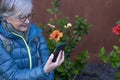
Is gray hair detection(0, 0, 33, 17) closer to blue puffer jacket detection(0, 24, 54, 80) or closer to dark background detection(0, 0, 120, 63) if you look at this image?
blue puffer jacket detection(0, 24, 54, 80)

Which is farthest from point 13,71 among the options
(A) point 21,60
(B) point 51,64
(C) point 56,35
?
(C) point 56,35

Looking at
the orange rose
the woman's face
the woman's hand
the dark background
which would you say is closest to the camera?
the woman's hand

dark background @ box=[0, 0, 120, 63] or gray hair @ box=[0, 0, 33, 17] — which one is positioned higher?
gray hair @ box=[0, 0, 33, 17]

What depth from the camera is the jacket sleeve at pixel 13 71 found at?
321 cm

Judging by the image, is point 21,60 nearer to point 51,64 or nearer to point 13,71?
point 13,71

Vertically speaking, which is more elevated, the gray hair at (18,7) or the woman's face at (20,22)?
the gray hair at (18,7)

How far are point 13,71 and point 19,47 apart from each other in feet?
0.69

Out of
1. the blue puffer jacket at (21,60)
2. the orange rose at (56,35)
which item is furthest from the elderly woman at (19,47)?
the orange rose at (56,35)

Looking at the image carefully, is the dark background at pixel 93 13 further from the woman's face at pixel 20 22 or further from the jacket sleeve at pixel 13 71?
the jacket sleeve at pixel 13 71

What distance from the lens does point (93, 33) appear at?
5.86 meters

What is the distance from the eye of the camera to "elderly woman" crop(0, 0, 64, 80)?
10.5 feet

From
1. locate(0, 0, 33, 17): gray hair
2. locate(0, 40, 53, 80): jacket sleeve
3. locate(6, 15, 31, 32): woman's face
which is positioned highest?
locate(0, 0, 33, 17): gray hair

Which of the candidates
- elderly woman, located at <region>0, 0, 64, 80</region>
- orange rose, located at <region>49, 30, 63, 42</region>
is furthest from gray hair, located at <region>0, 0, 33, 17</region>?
orange rose, located at <region>49, 30, 63, 42</region>

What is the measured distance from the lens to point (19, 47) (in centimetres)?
332
